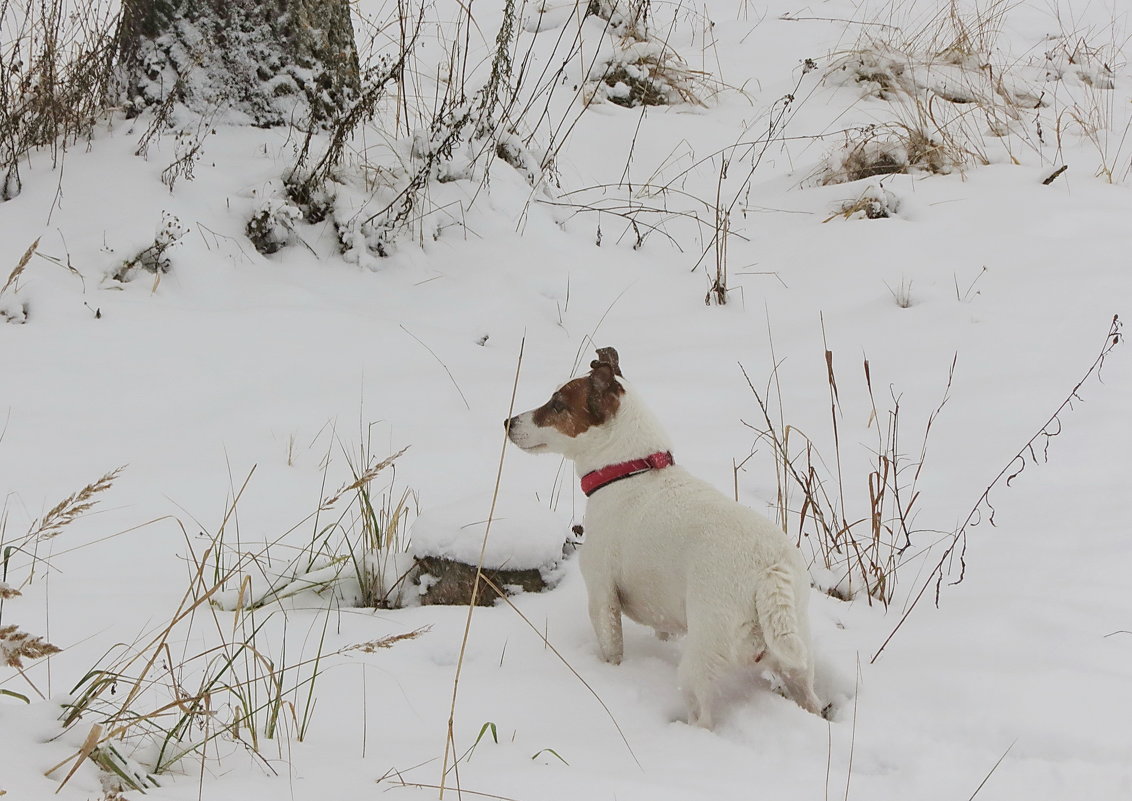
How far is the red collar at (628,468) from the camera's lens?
2752 millimetres

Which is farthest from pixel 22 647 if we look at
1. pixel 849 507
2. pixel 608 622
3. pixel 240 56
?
pixel 240 56

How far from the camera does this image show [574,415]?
2816 millimetres

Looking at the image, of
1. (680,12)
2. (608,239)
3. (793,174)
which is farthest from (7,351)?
(680,12)

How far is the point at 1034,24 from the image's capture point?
370 inches

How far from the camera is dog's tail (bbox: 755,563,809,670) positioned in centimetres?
223

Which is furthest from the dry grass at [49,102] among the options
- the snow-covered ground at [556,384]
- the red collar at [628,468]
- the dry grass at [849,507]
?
the dry grass at [849,507]

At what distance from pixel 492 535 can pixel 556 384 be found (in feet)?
5.14

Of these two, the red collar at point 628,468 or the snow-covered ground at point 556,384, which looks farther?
the red collar at point 628,468

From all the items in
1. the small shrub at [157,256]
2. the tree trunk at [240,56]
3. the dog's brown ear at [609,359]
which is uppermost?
the tree trunk at [240,56]

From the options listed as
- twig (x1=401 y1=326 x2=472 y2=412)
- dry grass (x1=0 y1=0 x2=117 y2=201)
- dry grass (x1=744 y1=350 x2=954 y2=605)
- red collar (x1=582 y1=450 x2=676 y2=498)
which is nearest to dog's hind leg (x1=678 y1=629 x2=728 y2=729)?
red collar (x1=582 y1=450 x2=676 y2=498)

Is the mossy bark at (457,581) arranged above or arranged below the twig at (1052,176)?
below

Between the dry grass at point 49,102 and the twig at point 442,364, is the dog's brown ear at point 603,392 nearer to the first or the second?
the twig at point 442,364

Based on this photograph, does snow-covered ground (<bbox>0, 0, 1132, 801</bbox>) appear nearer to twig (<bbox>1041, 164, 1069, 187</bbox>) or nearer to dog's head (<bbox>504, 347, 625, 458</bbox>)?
twig (<bbox>1041, 164, 1069, 187</bbox>)

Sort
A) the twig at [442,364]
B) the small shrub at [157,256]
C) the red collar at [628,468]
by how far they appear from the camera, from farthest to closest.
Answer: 1. the small shrub at [157,256]
2. the twig at [442,364]
3. the red collar at [628,468]
